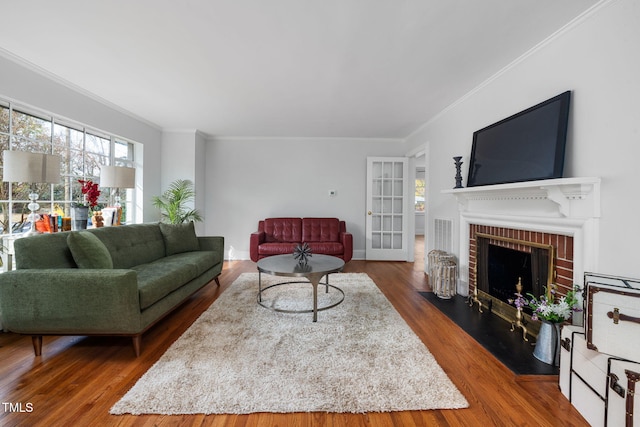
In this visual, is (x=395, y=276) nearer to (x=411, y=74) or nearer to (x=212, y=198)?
(x=411, y=74)

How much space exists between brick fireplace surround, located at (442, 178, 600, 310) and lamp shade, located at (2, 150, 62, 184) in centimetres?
388

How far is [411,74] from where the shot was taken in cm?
274

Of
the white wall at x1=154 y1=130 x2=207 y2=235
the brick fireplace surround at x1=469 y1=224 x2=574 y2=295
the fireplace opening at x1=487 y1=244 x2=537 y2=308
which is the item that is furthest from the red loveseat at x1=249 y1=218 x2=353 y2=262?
the brick fireplace surround at x1=469 y1=224 x2=574 y2=295

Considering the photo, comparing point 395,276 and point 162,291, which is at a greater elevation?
point 162,291

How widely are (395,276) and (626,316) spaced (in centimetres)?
301

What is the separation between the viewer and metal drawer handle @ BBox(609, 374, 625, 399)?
1.24 m

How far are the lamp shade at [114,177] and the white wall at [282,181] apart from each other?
228 cm

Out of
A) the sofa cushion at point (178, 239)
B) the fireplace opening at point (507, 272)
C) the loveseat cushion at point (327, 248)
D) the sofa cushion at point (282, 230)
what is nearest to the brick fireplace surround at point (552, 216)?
the fireplace opening at point (507, 272)

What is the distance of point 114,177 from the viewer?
10.2 feet

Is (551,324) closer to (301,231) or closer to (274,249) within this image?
(274,249)

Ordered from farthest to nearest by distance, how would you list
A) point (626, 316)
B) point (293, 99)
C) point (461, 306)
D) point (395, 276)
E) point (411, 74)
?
1. point (395, 276)
2. point (293, 99)
3. point (461, 306)
4. point (411, 74)
5. point (626, 316)

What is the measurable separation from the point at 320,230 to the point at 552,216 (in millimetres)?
3509

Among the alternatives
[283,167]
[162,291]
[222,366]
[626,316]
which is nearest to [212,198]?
[283,167]

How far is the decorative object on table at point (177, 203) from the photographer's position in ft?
15.3
